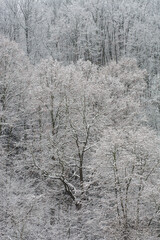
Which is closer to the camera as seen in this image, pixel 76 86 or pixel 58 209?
pixel 58 209

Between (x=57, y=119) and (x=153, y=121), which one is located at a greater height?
(x=57, y=119)

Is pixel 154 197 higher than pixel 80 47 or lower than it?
lower

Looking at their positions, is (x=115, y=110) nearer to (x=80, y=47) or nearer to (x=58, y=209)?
(x=58, y=209)

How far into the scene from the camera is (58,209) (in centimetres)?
2367

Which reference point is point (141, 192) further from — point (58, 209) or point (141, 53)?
point (141, 53)

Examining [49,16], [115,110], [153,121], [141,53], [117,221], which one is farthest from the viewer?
[49,16]

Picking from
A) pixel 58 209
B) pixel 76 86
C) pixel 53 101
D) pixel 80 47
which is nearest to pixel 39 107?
pixel 53 101

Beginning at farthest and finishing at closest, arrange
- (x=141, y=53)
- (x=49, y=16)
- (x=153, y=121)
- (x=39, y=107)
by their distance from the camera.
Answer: (x=49, y=16) < (x=141, y=53) < (x=153, y=121) < (x=39, y=107)

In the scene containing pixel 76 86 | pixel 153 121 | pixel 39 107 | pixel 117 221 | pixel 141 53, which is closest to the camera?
pixel 117 221

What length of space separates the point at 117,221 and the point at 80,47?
141 ft

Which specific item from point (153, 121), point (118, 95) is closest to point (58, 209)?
point (118, 95)

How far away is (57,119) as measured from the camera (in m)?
28.8

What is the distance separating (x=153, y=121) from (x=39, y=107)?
18939 mm

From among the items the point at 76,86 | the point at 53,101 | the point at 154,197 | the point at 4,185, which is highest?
the point at 76,86
